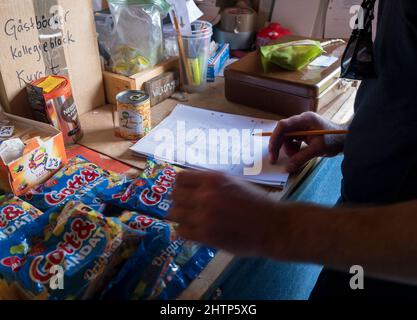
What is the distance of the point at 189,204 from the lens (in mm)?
435

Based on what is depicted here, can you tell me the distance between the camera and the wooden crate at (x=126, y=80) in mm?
936

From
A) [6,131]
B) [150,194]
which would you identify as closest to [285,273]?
[150,194]

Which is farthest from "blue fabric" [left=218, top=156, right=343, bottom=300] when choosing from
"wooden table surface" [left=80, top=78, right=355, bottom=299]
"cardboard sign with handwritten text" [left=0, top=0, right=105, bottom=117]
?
"cardboard sign with handwritten text" [left=0, top=0, right=105, bottom=117]

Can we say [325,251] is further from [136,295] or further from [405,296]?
[405,296]

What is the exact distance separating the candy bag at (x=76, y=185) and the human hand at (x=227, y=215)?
24cm

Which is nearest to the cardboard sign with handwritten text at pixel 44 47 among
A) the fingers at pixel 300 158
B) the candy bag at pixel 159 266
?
the candy bag at pixel 159 266

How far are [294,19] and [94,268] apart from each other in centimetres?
110

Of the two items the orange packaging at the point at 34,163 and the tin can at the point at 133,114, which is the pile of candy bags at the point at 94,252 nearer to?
the orange packaging at the point at 34,163

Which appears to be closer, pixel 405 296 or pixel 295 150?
pixel 405 296

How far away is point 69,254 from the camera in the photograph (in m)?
0.49

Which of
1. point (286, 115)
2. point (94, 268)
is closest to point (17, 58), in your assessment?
point (94, 268)

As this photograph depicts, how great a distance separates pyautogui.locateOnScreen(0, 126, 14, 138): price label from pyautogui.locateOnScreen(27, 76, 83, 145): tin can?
0.06 metres

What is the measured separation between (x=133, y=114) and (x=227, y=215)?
1.53 feet

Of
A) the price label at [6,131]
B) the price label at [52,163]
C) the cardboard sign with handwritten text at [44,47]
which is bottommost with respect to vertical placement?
the price label at [52,163]
